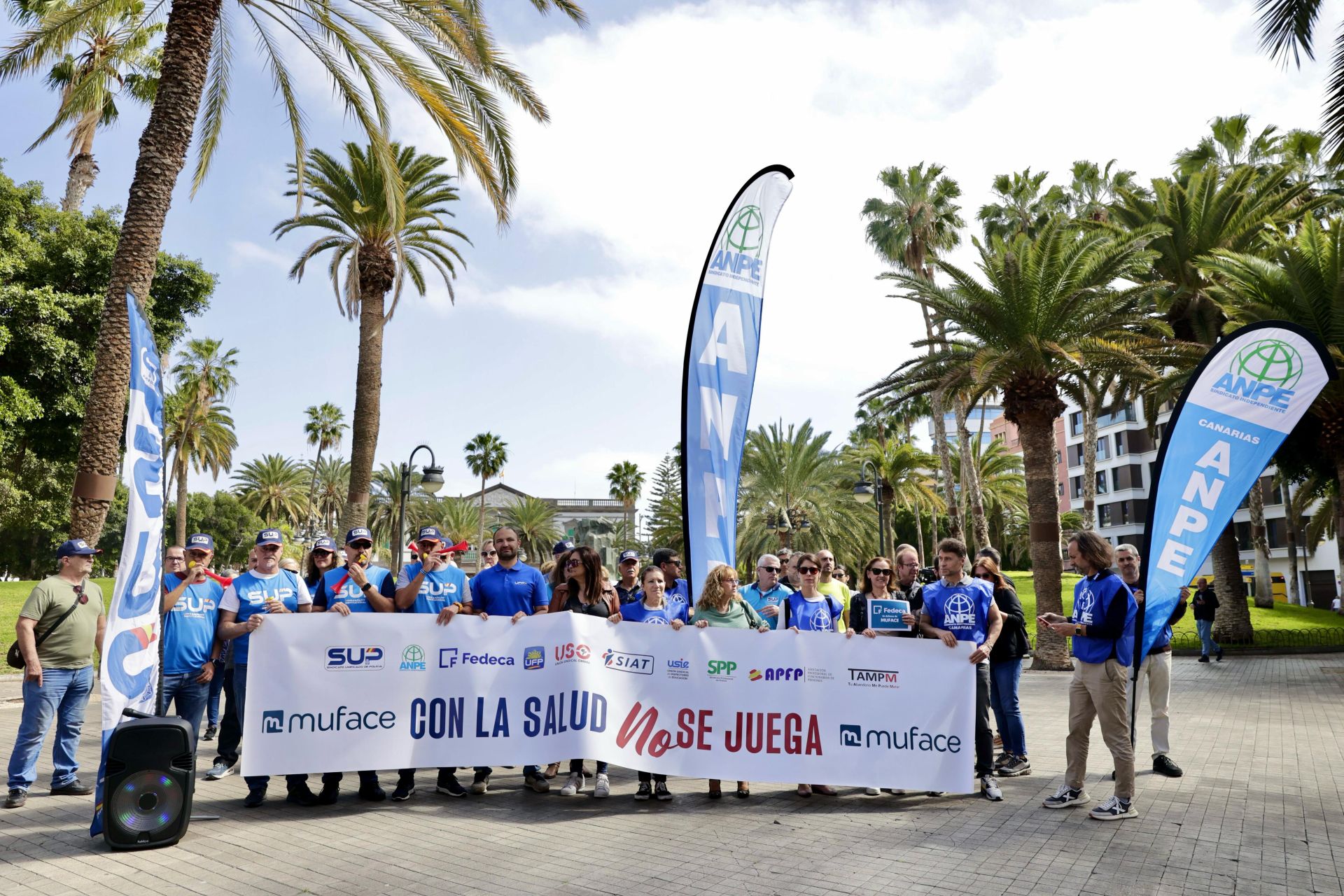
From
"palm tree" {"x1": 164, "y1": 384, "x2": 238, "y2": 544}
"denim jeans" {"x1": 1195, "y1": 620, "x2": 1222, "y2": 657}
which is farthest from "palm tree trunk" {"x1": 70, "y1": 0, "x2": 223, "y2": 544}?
"palm tree" {"x1": 164, "y1": 384, "x2": 238, "y2": 544}

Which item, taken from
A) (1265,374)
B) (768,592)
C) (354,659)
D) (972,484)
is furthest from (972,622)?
(972,484)

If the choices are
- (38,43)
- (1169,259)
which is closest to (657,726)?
(38,43)

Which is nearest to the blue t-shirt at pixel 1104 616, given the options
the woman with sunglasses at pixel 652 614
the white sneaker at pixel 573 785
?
the woman with sunglasses at pixel 652 614

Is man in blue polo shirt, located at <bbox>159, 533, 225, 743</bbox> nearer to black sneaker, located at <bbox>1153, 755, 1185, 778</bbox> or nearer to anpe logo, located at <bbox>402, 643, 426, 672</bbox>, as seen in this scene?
anpe logo, located at <bbox>402, 643, 426, 672</bbox>

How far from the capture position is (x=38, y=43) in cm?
1262

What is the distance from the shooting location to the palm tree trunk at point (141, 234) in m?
10.1

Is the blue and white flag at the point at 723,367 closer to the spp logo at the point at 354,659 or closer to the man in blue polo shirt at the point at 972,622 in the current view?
the man in blue polo shirt at the point at 972,622

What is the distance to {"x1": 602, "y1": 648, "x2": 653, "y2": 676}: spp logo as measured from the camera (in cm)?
697

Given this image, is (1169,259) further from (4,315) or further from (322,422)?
(322,422)

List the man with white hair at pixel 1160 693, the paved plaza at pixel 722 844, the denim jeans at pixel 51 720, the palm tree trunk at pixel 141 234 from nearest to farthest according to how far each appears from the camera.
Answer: the paved plaza at pixel 722 844 → the denim jeans at pixel 51 720 → the man with white hair at pixel 1160 693 → the palm tree trunk at pixel 141 234

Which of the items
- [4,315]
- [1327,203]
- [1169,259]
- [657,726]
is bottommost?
[657,726]

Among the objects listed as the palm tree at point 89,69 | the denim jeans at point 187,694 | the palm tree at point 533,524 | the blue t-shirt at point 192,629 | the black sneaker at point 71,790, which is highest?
the palm tree at point 89,69

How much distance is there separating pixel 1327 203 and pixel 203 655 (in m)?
31.1

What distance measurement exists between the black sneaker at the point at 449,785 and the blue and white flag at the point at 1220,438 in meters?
5.75
